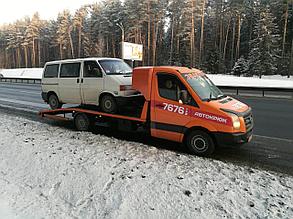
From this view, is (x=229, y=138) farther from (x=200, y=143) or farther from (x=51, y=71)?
(x=51, y=71)

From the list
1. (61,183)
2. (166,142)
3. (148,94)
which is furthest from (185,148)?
(61,183)

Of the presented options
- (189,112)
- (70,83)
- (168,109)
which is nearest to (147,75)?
(168,109)

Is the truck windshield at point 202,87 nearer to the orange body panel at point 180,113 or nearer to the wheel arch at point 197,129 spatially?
the orange body panel at point 180,113

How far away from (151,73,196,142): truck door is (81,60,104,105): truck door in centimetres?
212

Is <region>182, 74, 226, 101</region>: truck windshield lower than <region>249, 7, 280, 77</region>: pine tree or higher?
lower

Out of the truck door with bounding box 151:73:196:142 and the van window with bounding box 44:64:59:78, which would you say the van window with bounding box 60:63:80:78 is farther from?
the truck door with bounding box 151:73:196:142

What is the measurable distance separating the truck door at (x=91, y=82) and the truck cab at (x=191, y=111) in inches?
59.0

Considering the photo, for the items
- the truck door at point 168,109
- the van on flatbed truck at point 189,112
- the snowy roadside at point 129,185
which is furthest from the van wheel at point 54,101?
the truck door at point 168,109

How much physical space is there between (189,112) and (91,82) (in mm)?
3484

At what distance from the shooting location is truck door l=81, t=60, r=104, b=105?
26.6 ft

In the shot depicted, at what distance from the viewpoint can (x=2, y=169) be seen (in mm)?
5324

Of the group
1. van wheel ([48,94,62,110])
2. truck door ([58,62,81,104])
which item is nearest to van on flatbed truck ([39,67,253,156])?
truck door ([58,62,81,104])

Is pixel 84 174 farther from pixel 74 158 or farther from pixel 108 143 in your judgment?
pixel 108 143

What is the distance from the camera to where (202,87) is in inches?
258
